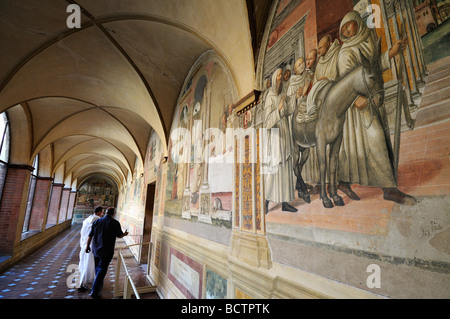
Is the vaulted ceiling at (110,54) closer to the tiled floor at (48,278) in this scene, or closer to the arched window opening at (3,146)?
the arched window opening at (3,146)

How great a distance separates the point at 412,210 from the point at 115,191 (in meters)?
35.1

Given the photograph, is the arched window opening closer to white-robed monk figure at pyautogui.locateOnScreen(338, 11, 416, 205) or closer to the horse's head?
white-robed monk figure at pyautogui.locateOnScreen(338, 11, 416, 205)

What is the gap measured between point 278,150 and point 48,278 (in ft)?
23.9

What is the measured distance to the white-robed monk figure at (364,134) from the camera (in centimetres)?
140

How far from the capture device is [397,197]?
133 cm

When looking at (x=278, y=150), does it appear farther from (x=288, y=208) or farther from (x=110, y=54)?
(x=110, y=54)

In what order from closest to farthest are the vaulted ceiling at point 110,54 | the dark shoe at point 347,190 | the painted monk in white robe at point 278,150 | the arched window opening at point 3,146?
the dark shoe at point 347,190 < the painted monk in white robe at point 278,150 < the vaulted ceiling at point 110,54 < the arched window opening at point 3,146

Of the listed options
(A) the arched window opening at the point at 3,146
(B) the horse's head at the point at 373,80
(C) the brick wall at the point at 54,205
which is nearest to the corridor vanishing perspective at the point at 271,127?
(B) the horse's head at the point at 373,80

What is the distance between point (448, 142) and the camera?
117 cm

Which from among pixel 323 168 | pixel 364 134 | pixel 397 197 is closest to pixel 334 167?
pixel 323 168

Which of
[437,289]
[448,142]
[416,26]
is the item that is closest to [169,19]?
[416,26]
